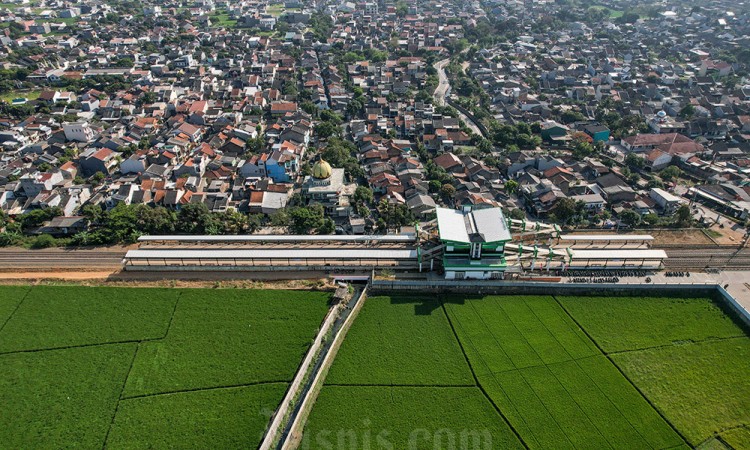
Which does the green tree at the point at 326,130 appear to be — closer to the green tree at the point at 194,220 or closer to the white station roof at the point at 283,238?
the green tree at the point at 194,220

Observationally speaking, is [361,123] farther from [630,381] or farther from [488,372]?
[630,381]

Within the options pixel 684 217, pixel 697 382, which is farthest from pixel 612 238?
pixel 697 382

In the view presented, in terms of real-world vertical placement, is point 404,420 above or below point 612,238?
below

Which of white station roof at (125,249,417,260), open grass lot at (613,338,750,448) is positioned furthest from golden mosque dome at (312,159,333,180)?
open grass lot at (613,338,750,448)

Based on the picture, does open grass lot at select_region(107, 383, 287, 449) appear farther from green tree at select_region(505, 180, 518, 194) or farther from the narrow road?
the narrow road

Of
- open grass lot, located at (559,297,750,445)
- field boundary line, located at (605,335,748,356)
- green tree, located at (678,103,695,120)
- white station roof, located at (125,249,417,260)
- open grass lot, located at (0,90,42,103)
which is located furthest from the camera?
open grass lot, located at (0,90,42,103)

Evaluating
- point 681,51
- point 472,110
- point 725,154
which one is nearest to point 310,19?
point 472,110

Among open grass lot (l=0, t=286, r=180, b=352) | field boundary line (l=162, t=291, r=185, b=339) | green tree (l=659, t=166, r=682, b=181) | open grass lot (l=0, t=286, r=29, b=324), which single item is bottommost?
green tree (l=659, t=166, r=682, b=181)

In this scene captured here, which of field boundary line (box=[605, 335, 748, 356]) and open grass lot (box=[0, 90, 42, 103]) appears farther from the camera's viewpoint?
open grass lot (box=[0, 90, 42, 103])
